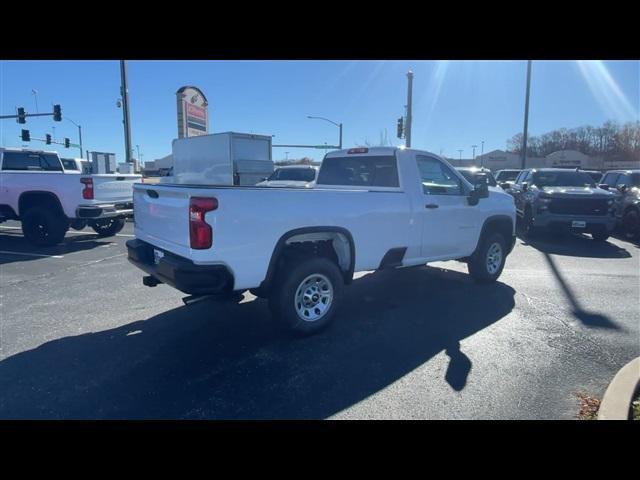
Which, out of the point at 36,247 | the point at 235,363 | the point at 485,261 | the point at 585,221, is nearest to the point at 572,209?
the point at 585,221

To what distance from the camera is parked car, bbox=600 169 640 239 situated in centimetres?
1155

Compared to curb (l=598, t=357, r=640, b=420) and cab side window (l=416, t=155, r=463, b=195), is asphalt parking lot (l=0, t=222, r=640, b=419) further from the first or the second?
cab side window (l=416, t=155, r=463, b=195)

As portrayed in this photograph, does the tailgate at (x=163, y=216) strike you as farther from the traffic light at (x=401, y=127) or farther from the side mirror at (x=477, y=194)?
the traffic light at (x=401, y=127)

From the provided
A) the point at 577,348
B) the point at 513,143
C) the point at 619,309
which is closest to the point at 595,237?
the point at 619,309

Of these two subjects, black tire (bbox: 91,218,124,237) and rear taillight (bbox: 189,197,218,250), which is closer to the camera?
rear taillight (bbox: 189,197,218,250)

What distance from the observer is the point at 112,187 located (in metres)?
9.33

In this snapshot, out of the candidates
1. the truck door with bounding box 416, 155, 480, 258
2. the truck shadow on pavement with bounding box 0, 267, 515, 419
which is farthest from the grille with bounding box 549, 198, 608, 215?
the truck shadow on pavement with bounding box 0, 267, 515, 419

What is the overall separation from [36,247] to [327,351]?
8.83 m

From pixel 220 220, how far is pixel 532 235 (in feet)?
36.6

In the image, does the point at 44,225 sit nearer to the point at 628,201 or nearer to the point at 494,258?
the point at 494,258

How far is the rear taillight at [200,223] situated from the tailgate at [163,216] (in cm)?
11

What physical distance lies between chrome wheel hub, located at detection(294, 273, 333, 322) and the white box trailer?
37.5 ft

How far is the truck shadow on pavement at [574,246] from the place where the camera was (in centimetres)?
961
